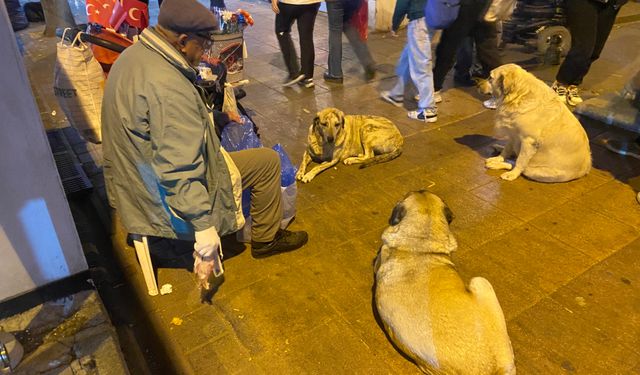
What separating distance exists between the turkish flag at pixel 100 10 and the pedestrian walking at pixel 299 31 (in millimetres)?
2715

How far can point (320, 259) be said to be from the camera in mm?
3432

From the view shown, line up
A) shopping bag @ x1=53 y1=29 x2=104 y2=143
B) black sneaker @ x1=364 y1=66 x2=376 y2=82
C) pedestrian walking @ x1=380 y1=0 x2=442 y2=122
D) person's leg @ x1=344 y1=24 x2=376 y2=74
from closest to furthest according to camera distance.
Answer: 1. shopping bag @ x1=53 y1=29 x2=104 y2=143
2. pedestrian walking @ x1=380 y1=0 x2=442 y2=122
3. person's leg @ x1=344 y1=24 x2=376 y2=74
4. black sneaker @ x1=364 y1=66 x2=376 y2=82

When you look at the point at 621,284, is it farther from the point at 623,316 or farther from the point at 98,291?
the point at 98,291

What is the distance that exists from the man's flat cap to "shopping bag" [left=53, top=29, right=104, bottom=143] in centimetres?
127

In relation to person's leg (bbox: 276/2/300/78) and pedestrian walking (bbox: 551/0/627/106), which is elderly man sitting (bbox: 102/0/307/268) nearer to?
person's leg (bbox: 276/2/300/78)

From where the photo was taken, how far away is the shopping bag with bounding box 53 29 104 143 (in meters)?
3.23

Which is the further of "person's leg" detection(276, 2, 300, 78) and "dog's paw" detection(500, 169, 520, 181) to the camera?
"person's leg" detection(276, 2, 300, 78)

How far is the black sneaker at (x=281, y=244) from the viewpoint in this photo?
3414mm

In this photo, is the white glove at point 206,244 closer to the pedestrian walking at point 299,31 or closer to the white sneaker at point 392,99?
the white sneaker at point 392,99

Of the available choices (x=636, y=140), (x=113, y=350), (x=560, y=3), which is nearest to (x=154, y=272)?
(x=113, y=350)

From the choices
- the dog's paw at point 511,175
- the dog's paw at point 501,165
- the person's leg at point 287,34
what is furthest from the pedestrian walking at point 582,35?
the person's leg at point 287,34

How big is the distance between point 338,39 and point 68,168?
4.13 meters

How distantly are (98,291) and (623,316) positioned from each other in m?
3.58

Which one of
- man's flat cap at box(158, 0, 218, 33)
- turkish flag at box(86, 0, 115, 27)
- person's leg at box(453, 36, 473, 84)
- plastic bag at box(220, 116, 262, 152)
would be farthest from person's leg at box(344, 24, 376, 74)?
man's flat cap at box(158, 0, 218, 33)
